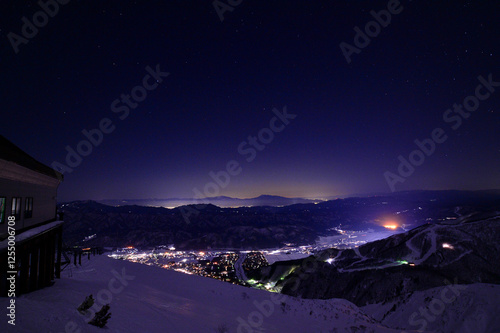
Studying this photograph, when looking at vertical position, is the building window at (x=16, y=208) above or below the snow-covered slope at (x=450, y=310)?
above

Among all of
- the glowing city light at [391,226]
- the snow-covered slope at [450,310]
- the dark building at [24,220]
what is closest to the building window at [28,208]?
the dark building at [24,220]

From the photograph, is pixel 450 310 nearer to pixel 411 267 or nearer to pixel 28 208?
pixel 411 267

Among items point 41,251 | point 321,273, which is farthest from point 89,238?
point 41,251

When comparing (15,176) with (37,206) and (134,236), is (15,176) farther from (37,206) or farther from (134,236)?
(134,236)

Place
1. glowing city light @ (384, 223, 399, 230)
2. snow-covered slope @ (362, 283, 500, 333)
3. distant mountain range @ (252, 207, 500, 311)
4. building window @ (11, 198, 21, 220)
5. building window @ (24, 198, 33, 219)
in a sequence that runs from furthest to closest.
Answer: glowing city light @ (384, 223, 399, 230), distant mountain range @ (252, 207, 500, 311), snow-covered slope @ (362, 283, 500, 333), building window @ (24, 198, 33, 219), building window @ (11, 198, 21, 220)

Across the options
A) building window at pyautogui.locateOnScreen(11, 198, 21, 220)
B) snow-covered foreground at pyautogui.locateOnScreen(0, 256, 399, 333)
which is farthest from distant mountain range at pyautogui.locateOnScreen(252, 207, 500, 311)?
building window at pyautogui.locateOnScreen(11, 198, 21, 220)

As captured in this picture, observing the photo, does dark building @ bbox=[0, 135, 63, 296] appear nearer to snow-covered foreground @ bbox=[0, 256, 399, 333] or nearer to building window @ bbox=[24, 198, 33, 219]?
building window @ bbox=[24, 198, 33, 219]

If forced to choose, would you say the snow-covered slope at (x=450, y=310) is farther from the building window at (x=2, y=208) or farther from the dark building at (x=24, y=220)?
the building window at (x=2, y=208)
